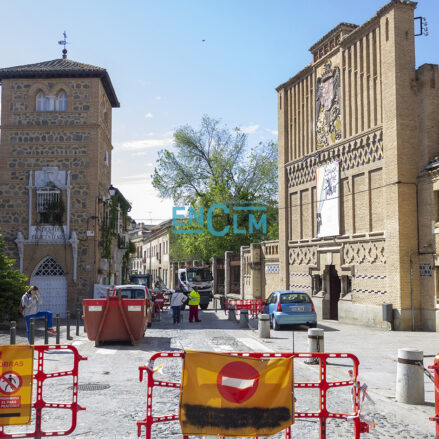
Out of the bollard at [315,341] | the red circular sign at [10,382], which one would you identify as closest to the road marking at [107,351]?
the bollard at [315,341]

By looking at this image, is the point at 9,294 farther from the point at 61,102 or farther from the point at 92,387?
the point at 61,102

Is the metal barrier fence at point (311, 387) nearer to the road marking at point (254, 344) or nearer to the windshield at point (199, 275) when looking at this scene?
the road marking at point (254, 344)

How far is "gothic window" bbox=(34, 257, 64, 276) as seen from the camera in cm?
2812

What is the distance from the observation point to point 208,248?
4469cm

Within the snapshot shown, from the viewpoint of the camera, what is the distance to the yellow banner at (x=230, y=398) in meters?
5.98

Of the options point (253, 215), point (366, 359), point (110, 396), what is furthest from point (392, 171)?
point (253, 215)

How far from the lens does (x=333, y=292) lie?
87.9 ft

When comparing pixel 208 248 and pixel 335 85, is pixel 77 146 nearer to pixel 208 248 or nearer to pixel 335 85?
pixel 335 85

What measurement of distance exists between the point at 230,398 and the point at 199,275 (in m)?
32.1

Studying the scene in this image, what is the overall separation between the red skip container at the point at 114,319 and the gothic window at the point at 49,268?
518 inches

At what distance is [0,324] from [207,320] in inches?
358

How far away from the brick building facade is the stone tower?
10.8m

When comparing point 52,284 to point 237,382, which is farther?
point 52,284

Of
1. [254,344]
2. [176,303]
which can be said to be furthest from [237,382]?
[176,303]
